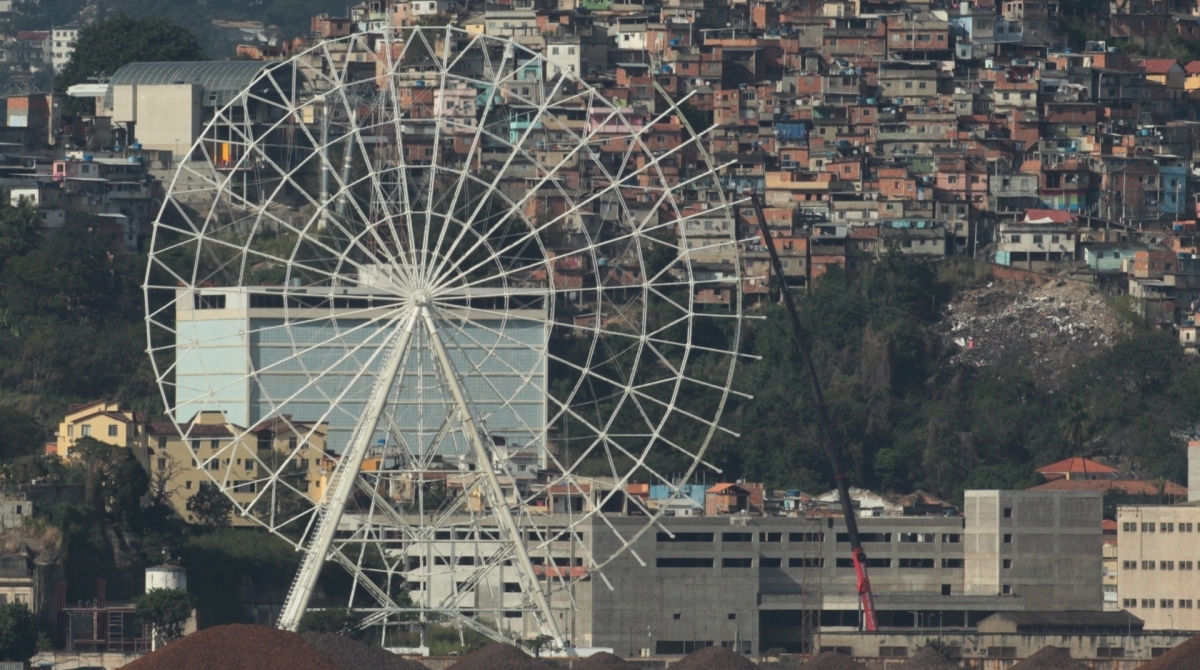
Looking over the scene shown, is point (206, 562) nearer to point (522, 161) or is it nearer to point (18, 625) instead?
point (18, 625)

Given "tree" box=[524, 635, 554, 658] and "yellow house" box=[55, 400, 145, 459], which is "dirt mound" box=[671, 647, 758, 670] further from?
"yellow house" box=[55, 400, 145, 459]

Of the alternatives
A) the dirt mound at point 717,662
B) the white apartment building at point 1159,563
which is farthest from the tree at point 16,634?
the white apartment building at point 1159,563

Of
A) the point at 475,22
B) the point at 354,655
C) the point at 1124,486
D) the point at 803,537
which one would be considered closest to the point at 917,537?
the point at 803,537

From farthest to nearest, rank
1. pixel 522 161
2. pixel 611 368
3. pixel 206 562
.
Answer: pixel 522 161, pixel 611 368, pixel 206 562

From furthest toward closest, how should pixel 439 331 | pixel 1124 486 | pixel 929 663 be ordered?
pixel 1124 486 < pixel 439 331 < pixel 929 663

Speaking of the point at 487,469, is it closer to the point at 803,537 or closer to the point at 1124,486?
the point at 803,537

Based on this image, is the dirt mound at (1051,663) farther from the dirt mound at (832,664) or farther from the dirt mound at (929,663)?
the dirt mound at (832,664)

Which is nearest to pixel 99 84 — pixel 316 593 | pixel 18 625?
pixel 316 593
